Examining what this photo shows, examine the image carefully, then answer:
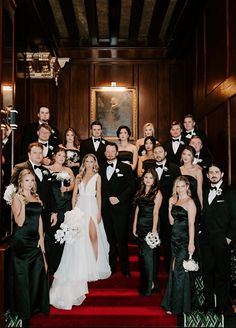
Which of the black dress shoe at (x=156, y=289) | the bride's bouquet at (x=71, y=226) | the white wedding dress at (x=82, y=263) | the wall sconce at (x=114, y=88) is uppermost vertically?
the wall sconce at (x=114, y=88)

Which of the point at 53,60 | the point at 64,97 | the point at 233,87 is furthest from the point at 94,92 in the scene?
the point at 233,87

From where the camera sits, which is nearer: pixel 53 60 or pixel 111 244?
pixel 111 244

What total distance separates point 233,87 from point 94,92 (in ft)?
17.1

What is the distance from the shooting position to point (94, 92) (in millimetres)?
10805

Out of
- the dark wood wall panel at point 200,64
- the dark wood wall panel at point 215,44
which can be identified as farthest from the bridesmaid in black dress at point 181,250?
the dark wood wall panel at point 200,64

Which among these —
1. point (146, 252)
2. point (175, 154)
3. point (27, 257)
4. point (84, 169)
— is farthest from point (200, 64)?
point (27, 257)

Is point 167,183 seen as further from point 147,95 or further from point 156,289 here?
point 147,95

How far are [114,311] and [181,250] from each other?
1.19 metres

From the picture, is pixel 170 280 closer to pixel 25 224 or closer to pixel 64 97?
pixel 25 224

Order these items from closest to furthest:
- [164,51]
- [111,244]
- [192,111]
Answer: [111,244]
[192,111]
[164,51]

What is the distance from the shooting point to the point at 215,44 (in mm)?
7367

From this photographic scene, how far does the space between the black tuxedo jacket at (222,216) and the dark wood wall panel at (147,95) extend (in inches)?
218

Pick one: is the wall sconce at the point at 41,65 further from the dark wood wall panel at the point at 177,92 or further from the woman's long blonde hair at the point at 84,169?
the woman's long blonde hair at the point at 84,169

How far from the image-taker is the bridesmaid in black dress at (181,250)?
5.08 meters
